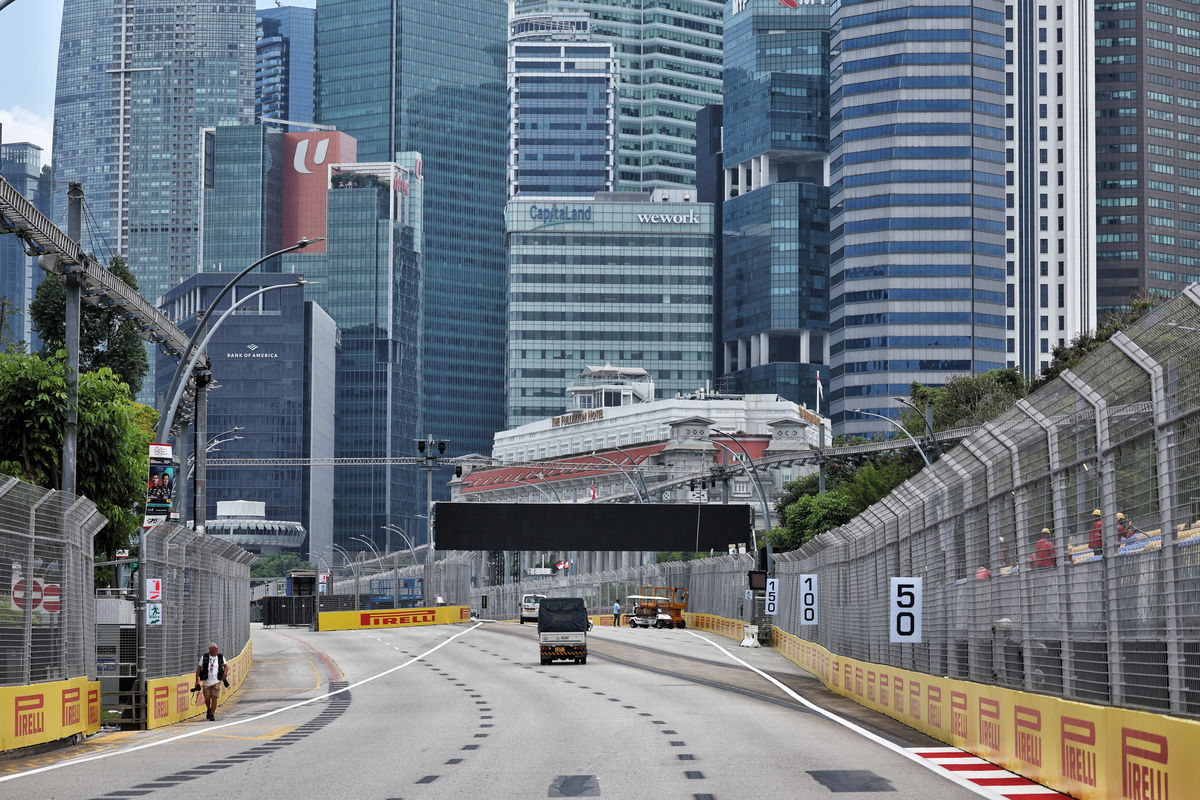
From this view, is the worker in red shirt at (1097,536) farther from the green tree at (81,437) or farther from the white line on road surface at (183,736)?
the green tree at (81,437)

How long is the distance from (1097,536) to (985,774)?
458cm

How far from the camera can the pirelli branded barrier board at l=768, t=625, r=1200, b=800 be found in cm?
1334

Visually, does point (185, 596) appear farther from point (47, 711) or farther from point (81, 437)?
point (81, 437)

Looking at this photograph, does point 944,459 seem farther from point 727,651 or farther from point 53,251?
point 727,651

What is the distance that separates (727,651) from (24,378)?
86.6ft

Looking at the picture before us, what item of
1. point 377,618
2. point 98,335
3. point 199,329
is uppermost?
point 98,335

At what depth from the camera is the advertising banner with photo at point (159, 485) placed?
3188 centimetres

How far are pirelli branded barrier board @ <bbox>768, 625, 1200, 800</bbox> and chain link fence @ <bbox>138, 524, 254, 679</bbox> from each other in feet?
42.0

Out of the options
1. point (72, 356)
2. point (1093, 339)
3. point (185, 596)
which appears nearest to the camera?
point (185, 596)

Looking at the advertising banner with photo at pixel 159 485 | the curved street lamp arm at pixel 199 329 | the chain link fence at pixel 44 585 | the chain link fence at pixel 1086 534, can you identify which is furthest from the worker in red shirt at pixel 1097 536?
the advertising banner with photo at pixel 159 485

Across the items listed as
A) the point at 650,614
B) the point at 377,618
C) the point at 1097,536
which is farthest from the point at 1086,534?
the point at 377,618

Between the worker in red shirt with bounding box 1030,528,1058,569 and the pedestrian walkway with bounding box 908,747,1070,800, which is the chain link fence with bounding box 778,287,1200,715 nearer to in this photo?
the worker in red shirt with bounding box 1030,528,1058,569

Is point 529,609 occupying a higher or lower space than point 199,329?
lower

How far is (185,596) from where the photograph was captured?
107ft
